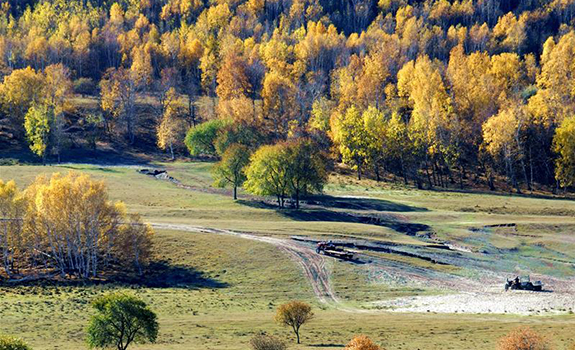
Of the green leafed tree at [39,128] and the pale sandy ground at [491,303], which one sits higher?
the green leafed tree at [39,128]

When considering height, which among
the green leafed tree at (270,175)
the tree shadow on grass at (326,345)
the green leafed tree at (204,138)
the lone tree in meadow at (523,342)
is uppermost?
the green leafed tree at (204,138)

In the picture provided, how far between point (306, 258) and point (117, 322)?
4128cm

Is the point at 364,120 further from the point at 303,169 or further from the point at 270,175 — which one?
the point at 270,175

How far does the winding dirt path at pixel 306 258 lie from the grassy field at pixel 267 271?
119cm

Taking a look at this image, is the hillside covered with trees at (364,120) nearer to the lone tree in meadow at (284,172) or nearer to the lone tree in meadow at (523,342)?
the lone tree in meadow at (284,172)

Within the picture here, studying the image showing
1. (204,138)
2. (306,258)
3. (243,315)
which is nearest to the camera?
(243,315)

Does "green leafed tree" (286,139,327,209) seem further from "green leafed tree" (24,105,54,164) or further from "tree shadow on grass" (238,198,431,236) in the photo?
"green leafed tree" (24,105,54,164)

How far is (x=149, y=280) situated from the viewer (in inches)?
3396

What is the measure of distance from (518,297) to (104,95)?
134 m

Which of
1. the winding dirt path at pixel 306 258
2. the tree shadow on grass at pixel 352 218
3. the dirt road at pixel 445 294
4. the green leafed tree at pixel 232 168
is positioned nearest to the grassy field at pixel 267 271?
the tree shadow on grass at pixel 352 218

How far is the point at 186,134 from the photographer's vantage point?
583 feet

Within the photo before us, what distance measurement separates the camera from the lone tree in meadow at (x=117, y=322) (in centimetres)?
5262

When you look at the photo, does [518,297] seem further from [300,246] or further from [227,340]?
[227,340]

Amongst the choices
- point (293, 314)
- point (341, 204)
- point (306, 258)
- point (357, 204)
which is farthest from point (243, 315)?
point (357, 204)
